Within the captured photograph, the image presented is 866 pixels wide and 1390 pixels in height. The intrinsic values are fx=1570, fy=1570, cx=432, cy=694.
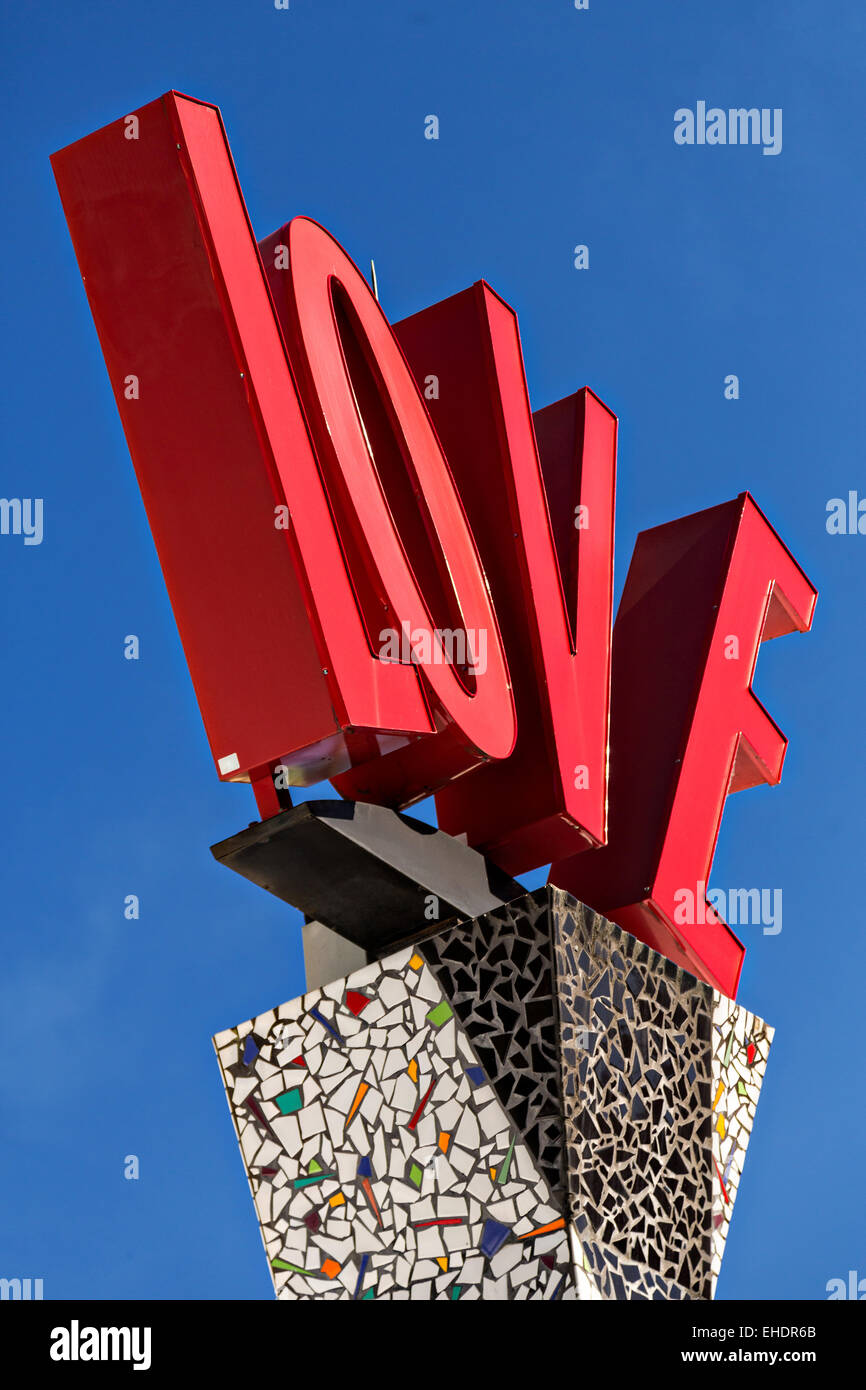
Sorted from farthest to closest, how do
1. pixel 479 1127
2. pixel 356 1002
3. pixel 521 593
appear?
pixel 521 593, pixel 356 1002, pixel 479 1127

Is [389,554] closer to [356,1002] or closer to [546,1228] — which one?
[356,1002]

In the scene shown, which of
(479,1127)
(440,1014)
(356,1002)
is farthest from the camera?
(356,1002)

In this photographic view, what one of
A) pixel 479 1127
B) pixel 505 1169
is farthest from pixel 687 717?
pixel 505 1169

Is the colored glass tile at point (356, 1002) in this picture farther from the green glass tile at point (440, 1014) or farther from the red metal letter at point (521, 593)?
the red metal letter at point (521, 593)

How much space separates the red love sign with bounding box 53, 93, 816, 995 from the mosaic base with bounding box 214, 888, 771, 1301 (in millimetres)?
1277

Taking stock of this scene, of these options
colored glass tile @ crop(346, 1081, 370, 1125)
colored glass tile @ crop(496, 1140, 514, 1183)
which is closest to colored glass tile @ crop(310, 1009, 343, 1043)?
colored glass tile @ crop(346, 1081, 370, 1125)

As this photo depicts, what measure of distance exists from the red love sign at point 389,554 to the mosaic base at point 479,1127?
128 centimetres

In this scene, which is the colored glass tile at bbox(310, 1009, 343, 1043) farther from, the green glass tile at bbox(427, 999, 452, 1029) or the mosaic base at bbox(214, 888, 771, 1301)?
the green glass tile at bbox(427, 999, 452, 1029)

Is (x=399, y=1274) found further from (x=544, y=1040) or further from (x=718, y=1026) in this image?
(x=718, y=1026)

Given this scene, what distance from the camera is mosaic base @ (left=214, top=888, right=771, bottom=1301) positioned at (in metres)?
9.32

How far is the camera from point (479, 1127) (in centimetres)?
949

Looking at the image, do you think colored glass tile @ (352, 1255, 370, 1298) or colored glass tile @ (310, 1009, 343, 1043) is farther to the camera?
colored glass tile @ (310, 1009, 343, 1043)

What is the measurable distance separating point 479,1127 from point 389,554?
352 cm
